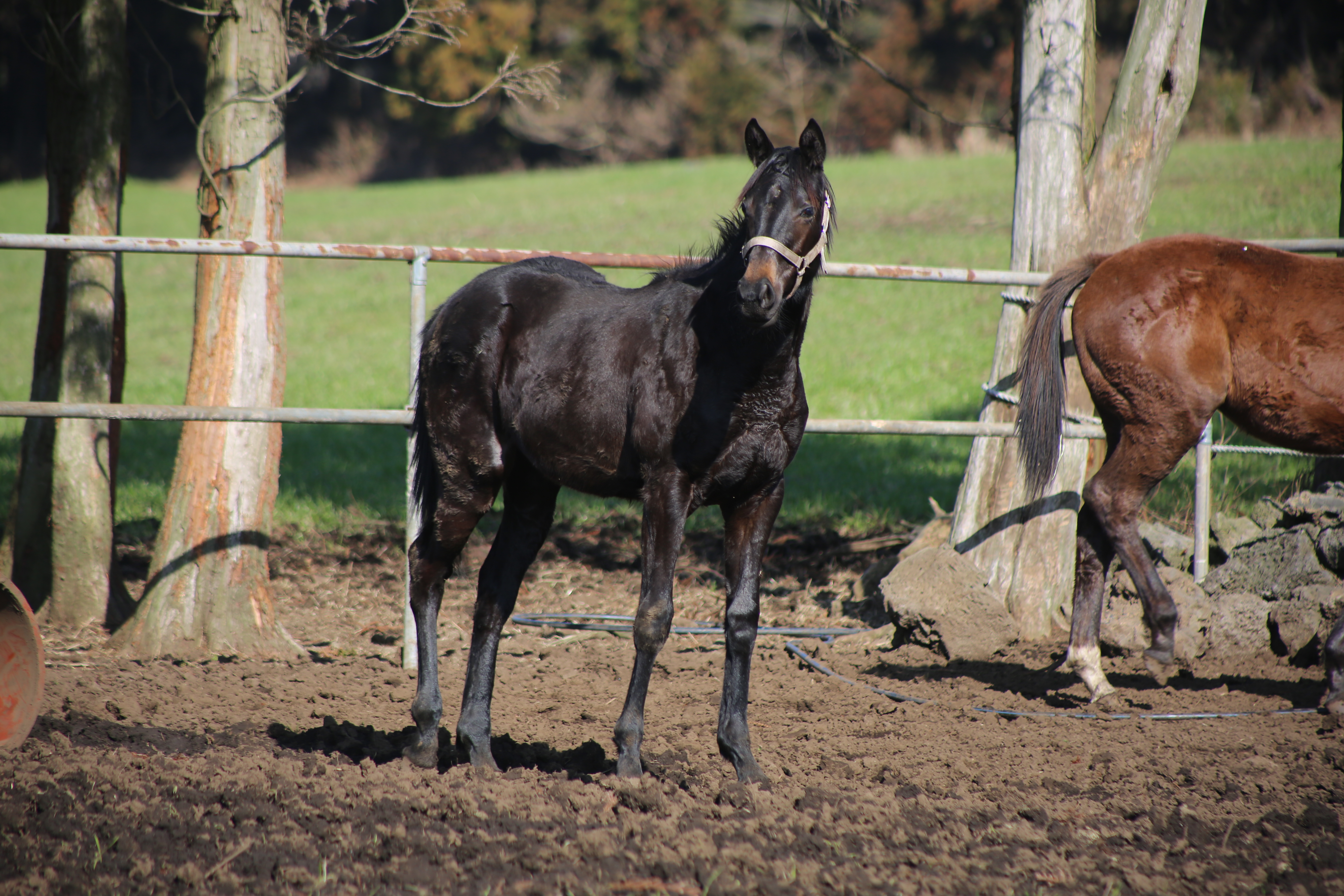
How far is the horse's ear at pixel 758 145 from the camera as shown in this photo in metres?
3.38

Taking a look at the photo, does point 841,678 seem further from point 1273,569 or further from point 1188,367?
point 1273,569

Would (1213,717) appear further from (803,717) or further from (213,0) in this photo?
(213,0)

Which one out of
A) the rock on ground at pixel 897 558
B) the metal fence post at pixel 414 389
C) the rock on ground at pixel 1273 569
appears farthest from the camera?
the rock on ground at pixel 897 558

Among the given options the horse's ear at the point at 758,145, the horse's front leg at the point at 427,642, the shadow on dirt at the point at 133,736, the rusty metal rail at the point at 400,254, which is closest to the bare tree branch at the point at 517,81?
the rusty metal rail at the point at 400,254

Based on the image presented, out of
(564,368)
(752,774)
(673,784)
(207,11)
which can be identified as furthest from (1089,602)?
(207,11)

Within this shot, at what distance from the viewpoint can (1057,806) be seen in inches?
122

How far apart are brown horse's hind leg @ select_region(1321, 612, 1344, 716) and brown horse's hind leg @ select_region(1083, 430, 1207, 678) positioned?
0.57 meters

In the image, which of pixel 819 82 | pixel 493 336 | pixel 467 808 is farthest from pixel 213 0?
pixel 819 82

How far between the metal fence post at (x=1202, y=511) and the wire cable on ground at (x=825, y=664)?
1.16 meters

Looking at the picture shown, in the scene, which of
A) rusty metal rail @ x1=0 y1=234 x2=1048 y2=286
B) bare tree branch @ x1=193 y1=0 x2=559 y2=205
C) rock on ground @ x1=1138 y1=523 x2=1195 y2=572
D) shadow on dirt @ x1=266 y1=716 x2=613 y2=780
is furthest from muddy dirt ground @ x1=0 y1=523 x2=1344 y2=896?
bare tree branch @ x1=193 y1=0 x2=559 y2=205

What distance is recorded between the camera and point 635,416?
337 centimetres

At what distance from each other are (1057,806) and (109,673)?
383cm

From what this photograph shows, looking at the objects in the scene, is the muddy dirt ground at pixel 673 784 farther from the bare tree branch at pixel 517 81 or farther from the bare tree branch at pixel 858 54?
the bare tree branch at pixel 858 54

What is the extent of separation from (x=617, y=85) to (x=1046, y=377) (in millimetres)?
38126
